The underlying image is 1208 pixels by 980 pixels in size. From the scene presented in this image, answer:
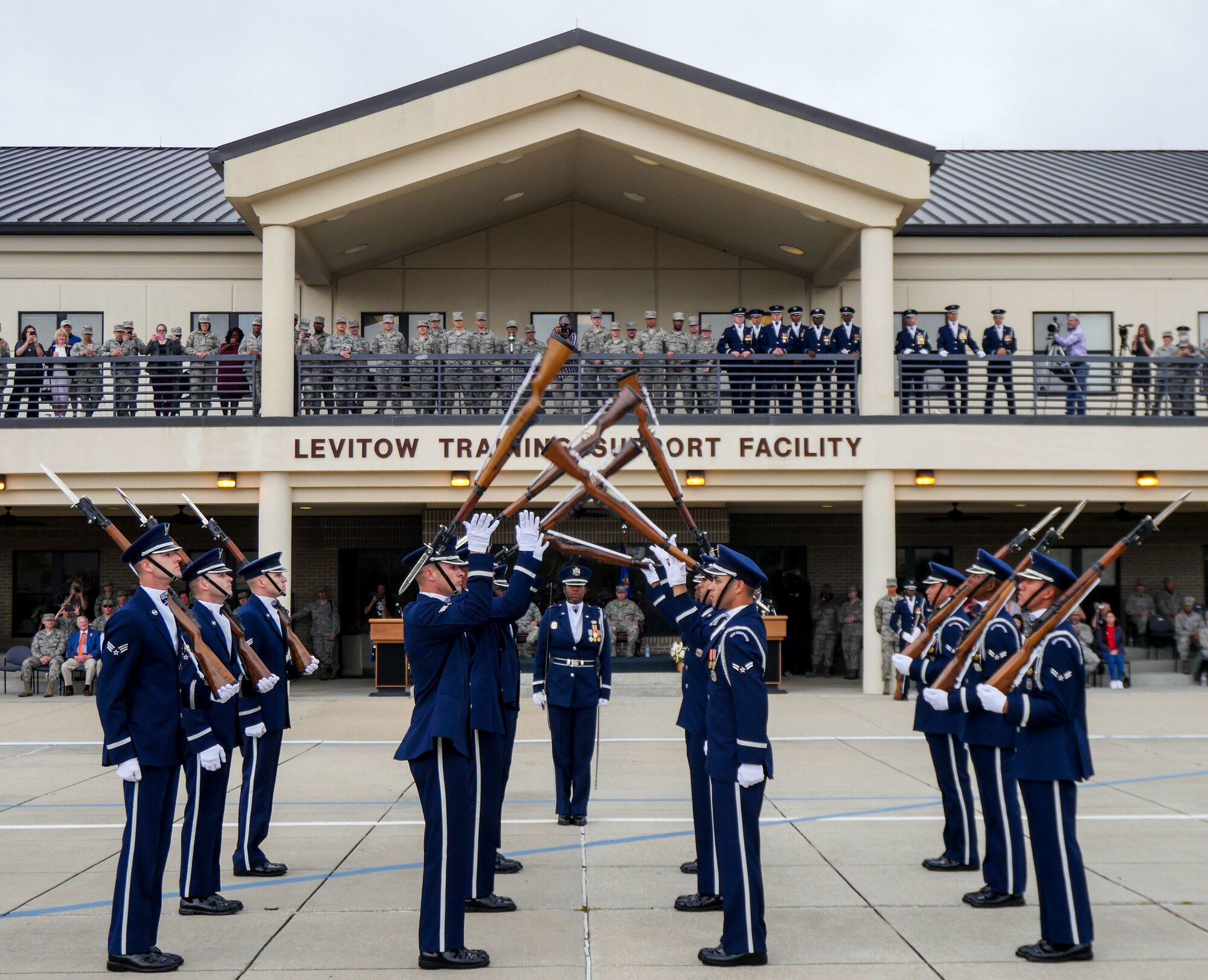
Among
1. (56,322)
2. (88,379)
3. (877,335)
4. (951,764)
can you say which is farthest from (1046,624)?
(56,322)

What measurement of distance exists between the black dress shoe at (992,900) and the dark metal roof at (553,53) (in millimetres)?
14648

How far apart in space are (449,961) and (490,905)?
45.5 inches

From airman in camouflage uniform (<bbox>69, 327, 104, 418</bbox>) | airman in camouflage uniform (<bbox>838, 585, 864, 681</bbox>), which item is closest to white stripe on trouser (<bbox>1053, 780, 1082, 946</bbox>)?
airman in camouflage uniform (<bbox>838, 585, 864, 681</bbox>)

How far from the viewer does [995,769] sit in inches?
294

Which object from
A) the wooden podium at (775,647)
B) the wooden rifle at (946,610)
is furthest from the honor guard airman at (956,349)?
the wooden rifle at (946,610)

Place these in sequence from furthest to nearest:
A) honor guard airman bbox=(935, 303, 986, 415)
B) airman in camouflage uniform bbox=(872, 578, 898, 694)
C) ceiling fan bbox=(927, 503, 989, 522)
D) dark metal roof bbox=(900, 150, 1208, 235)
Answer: dark metal roof bbox=(900, 150, 1208, 235), ceiling fan bbox=(927, 503, 989, 522), honor guard airman bbox=(935, 303, 986, 415), airman in camouflage uniform bbox=(872, 578, 898, 694)

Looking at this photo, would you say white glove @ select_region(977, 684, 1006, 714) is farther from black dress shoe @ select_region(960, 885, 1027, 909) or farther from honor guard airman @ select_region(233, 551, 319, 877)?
honor guard airman @ select_region(233, 551, 319, 877)

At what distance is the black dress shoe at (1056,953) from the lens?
6.12 meters

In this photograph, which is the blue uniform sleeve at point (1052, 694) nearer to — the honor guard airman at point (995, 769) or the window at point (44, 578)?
the honor guard airman at point (995, 769)

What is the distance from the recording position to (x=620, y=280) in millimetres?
23500

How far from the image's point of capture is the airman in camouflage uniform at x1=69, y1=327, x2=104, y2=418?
63.2ft

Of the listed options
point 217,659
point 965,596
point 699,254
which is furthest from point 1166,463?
point 217,659

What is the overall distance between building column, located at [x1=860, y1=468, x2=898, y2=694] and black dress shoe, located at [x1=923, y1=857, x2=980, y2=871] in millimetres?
11112

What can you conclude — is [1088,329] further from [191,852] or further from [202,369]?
[191,852]
